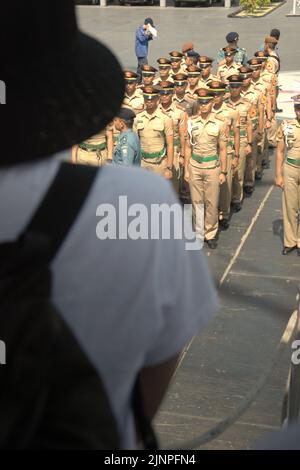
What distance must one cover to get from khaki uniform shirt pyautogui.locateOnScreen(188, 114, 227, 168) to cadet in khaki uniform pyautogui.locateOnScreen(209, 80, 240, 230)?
394 millimetres

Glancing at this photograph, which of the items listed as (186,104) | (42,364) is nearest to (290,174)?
(186,104)

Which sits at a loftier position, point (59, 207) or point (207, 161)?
point (59, 207)

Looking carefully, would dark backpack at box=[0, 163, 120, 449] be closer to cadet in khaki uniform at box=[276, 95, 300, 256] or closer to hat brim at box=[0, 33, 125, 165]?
hat brim at box=[0, 33, 125, 165]

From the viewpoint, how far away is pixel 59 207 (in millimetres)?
1241

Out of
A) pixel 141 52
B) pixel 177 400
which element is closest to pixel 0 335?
pixel 177 400

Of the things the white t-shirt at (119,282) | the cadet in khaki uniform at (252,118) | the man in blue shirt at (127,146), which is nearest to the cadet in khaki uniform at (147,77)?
the cadet in khaki uniform at (252,118)

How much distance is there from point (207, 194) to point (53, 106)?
849 cm

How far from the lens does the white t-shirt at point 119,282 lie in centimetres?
126

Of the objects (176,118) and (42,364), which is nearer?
(42,364)

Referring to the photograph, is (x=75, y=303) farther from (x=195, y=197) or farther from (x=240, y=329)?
(x=195, y=197)

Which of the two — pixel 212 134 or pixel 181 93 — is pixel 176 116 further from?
pixel 181 93

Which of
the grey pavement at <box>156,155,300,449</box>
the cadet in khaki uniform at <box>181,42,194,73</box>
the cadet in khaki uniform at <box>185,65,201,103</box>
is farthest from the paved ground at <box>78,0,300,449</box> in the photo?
the cadet in khaki uniform at <box>181,42,194,73</box>

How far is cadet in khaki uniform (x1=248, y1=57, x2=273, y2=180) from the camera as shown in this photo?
12141mm

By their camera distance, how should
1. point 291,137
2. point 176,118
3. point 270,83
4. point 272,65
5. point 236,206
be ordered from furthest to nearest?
point 272,65
point 270,83
point 236,206
point 176,118
point 291,137
